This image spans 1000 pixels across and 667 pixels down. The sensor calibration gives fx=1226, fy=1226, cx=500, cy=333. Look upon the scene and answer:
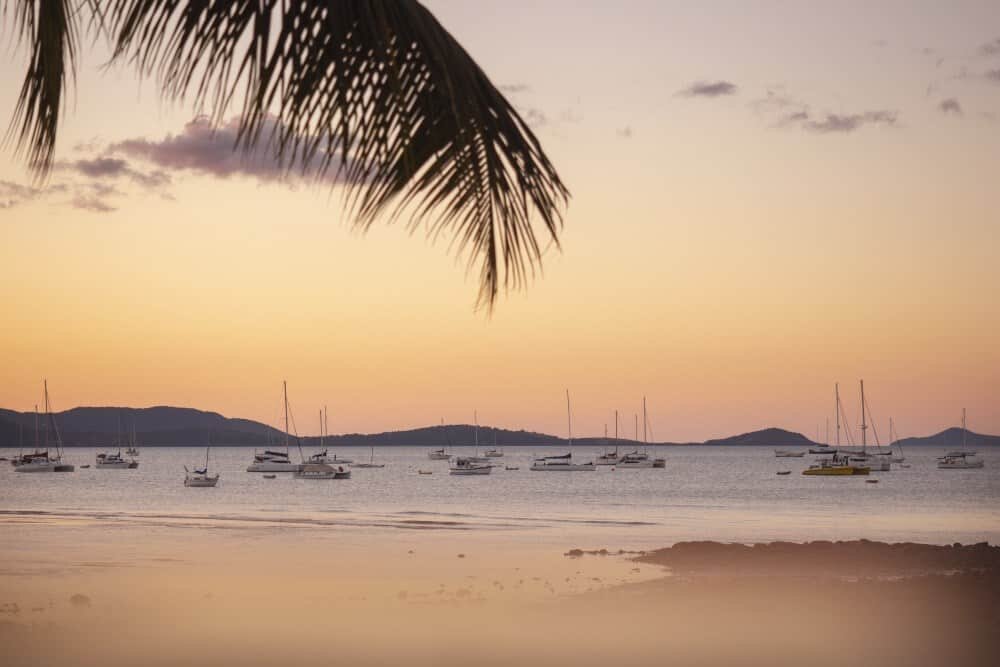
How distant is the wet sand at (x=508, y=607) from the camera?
2211 cm

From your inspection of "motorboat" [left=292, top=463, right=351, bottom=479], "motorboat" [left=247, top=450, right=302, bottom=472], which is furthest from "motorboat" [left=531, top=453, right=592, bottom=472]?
"motorboat" [left=292, top=463, right=351, bottom=479]

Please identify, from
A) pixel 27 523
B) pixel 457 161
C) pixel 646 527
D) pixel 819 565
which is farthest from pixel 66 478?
pixel 457 161

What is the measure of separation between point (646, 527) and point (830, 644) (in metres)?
37.3

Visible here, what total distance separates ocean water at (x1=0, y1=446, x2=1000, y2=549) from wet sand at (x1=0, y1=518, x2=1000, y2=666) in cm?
1299

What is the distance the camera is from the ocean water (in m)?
57.9

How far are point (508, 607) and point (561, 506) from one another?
4978 cm

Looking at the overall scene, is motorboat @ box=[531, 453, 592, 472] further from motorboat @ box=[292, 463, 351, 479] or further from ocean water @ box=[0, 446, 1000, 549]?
motorboat @ box=[292, 463, 351, 479]

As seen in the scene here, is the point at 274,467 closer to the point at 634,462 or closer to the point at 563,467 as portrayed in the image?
the point at 563,467

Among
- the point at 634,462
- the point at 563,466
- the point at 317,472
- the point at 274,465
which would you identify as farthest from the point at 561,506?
the point at 634,462

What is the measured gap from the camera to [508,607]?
28.0 meters

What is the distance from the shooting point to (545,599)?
2941cm

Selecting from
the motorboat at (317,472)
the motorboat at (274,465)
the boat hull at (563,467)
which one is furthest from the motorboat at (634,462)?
the motorboat at (317,472)

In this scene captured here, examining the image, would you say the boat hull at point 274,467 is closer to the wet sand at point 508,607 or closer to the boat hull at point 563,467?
the boat hull at point 563,467

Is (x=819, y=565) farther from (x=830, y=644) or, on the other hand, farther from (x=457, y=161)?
(x=457, y=161)
